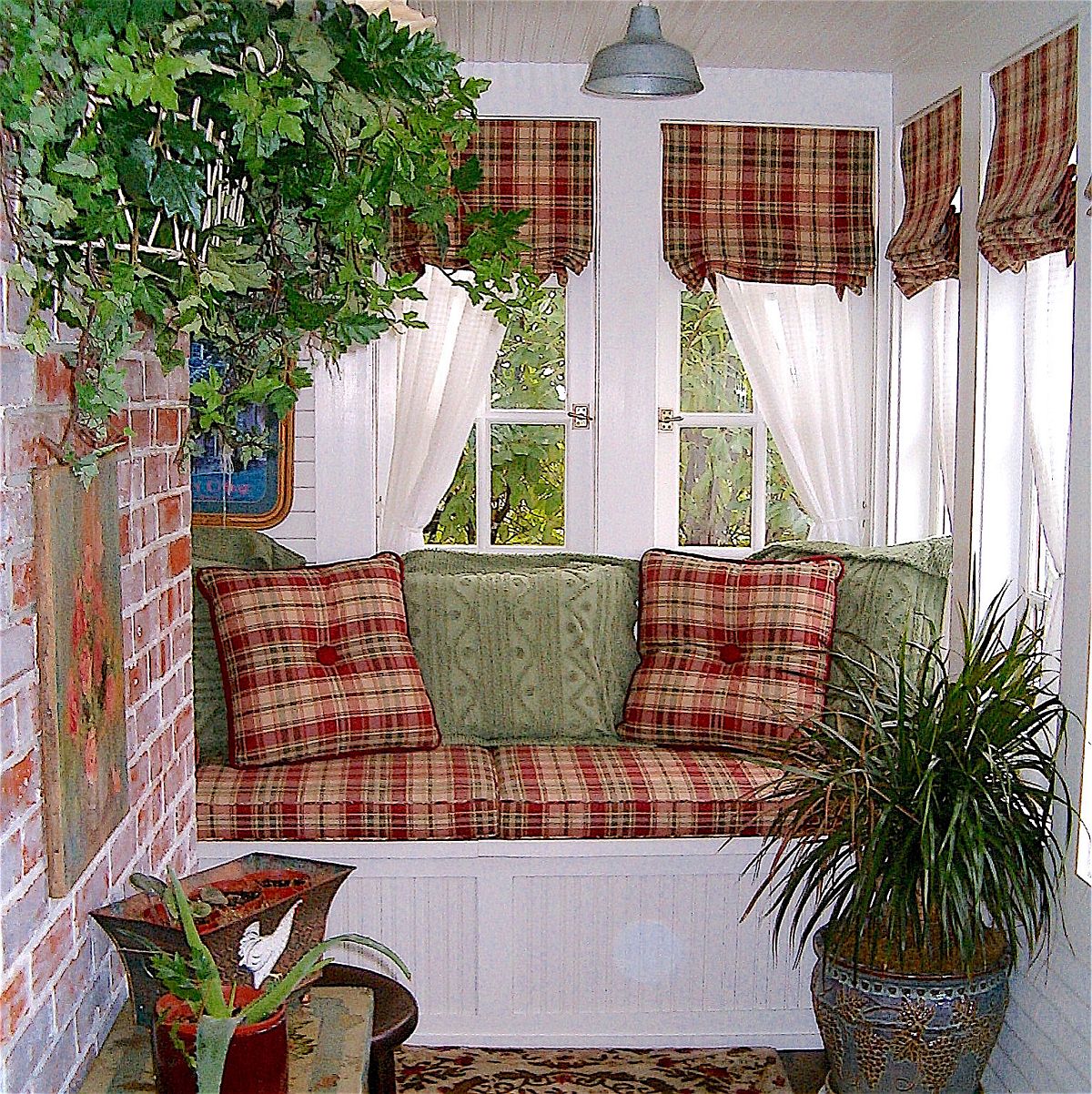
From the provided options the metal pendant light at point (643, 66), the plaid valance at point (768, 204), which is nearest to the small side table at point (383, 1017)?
the metal pendant light at point (643, 66)

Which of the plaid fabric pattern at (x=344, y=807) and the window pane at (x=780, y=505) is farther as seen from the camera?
the window pane at (x=780, y=505)

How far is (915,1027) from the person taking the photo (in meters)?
2.91

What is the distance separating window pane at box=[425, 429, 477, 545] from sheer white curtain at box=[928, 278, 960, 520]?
1.42 m

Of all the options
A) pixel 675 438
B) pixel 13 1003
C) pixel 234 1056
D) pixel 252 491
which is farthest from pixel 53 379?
pixel 675 438

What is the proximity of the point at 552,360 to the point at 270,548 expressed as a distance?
42.1 inches

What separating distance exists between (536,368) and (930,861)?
217 centimetres

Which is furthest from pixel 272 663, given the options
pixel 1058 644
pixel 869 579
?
pixel 1058 644

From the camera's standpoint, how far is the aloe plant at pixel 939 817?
9.29 feet

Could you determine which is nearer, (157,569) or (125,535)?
(125,535)

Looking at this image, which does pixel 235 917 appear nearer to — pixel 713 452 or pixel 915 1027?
pixel 915 1027

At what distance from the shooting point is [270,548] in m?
4.11

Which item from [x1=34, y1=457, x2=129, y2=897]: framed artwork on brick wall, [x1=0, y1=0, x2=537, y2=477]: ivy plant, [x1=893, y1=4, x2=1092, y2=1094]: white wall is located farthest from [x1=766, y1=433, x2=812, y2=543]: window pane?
[x1=0, y1=0, x2=537, y2=477]: ivy plant

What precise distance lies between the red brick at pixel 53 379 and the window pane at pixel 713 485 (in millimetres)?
2984

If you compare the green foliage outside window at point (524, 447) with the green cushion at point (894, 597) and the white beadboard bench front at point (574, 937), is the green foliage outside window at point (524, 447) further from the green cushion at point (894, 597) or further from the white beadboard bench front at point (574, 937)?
the white beadboard bench front at point (574, 937)
